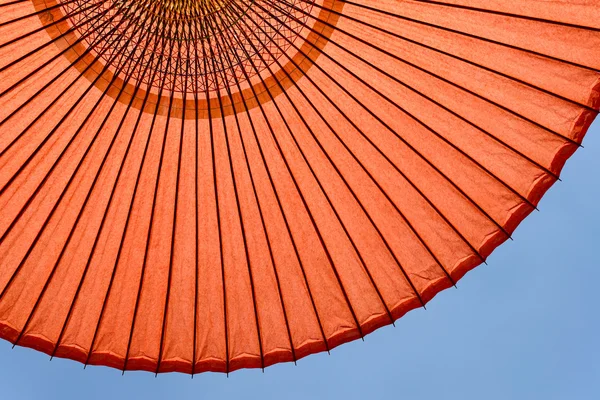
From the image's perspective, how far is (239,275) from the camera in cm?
656

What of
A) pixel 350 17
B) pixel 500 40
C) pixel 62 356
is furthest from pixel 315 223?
pixel 62 356

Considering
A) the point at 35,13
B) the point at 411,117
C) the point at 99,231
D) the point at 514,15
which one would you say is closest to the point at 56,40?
the point at 35,13

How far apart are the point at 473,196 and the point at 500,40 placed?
144cm

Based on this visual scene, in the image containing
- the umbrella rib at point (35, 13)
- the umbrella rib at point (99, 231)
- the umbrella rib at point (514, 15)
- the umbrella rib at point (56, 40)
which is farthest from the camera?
the umbrella rib at point (99, 231)

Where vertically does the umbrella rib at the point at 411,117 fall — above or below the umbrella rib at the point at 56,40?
below

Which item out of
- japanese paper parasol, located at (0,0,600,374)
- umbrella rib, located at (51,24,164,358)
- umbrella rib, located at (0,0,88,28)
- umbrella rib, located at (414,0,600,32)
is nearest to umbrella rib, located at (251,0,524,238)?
japanese paper parasol, located at (0,0,600,374)

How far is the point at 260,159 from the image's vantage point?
6426mm

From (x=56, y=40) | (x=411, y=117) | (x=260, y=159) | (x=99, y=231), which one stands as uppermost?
(x=56, y=40)

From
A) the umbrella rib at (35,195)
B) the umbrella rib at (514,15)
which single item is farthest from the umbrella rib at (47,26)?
the umbrella rib at (514,15)

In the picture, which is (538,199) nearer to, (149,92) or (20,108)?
(149,92)

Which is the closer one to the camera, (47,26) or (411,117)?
(47,26)

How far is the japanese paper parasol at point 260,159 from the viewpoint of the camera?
5.84m

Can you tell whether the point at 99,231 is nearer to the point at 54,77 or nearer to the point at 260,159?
the point at 54,77

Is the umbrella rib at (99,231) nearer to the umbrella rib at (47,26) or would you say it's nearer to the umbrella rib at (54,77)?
the umbrella rib at (54,77)
